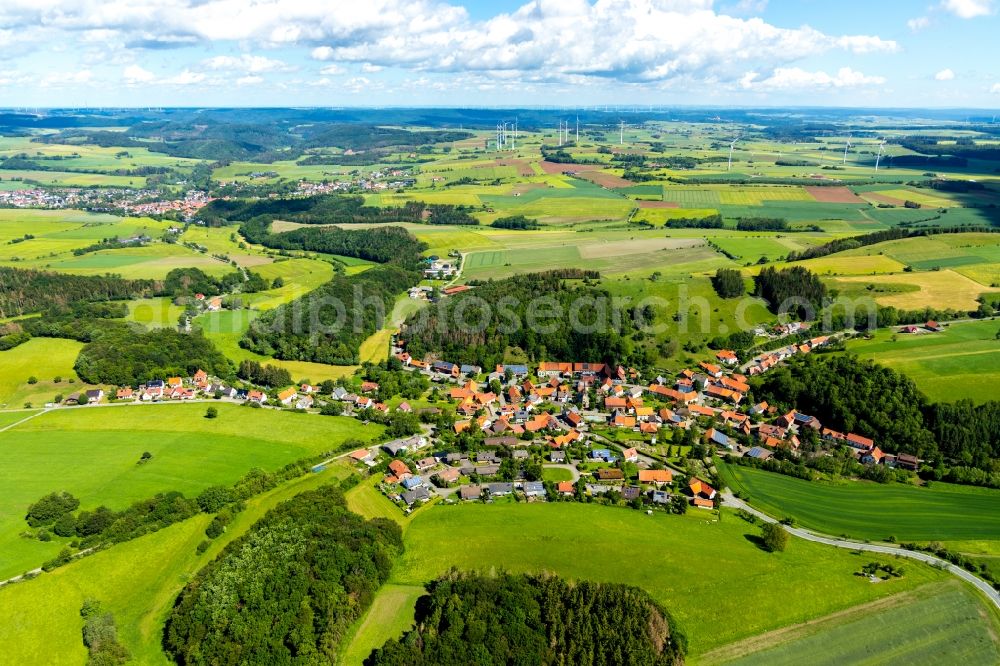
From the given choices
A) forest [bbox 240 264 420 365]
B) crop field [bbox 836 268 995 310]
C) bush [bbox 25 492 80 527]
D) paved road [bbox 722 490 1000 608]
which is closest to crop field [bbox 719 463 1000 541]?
paved road [bbox 722 490 1000 608]

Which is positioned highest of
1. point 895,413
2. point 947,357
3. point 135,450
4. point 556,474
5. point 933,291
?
point 933,291

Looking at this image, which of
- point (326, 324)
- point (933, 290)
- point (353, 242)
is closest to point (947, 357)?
point (933, 290)

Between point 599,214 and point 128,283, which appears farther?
point 599,214

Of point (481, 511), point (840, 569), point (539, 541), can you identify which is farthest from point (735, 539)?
point (481, 511)

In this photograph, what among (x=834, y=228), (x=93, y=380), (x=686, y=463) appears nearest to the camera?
(x=686, y=463)

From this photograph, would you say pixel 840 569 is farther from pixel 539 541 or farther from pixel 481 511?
pixel 481 511

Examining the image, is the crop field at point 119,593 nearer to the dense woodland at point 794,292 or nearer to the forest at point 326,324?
the forest at point 326,324

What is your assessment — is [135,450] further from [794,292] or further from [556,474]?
[794,292]

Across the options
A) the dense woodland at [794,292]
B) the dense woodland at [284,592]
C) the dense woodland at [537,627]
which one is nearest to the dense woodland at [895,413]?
the dense woodland at [794,292]
